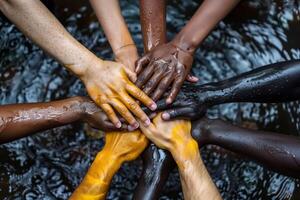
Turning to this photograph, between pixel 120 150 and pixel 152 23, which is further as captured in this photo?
pixel 152 23

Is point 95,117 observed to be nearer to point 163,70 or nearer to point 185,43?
point 163,70

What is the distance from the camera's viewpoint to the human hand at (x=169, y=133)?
91.4 inches

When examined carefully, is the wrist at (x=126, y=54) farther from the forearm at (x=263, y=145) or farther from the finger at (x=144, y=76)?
the forearm at (x=263, y=145)

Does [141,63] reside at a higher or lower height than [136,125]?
higher

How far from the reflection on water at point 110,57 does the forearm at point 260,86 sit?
1.75ft

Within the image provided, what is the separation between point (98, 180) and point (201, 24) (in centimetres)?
91

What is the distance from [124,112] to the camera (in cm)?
233

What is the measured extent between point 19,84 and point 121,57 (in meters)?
0.81

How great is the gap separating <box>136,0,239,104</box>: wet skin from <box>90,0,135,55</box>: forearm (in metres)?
0.14

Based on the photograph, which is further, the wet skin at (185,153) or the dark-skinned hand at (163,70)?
the dark-skinned hand at (163,70)

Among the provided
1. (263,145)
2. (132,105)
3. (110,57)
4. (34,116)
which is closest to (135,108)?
(132,105)

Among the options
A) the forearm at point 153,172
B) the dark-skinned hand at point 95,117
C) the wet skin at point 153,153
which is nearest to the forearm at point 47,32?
the dark-skinned hand at point 95,117

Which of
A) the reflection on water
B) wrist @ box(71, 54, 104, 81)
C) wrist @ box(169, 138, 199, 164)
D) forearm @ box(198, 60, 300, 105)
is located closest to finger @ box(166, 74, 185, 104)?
forearm @ box(198, 60, 300, 105)

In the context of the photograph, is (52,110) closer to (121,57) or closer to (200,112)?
(121,57)
